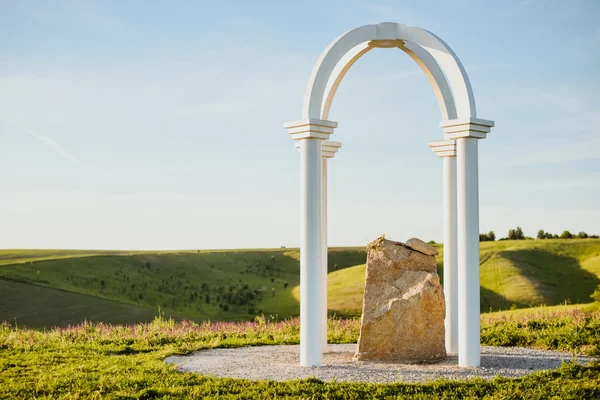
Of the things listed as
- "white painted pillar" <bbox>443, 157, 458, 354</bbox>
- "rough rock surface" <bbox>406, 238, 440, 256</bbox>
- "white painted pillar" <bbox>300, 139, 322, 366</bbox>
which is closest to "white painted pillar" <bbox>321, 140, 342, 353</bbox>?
"rough rock surface" <bbox>406, 238, 440, 256</bbox>

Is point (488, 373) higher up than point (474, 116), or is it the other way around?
point (474, 116)

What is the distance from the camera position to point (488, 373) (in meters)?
10.5

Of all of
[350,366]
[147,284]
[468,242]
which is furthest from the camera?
[147,284]

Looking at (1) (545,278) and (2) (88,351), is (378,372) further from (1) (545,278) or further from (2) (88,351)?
(1) (545,278)

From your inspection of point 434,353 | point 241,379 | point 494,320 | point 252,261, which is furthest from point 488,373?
point 252,261

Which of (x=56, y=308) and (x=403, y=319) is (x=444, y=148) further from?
(x=56, y=308)

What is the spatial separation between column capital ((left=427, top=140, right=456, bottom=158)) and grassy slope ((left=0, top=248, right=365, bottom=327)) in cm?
1950

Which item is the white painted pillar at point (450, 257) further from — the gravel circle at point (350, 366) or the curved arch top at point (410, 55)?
the curved arch top at point (410, 55)

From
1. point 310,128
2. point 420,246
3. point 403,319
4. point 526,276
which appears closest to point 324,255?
→ point 420,246

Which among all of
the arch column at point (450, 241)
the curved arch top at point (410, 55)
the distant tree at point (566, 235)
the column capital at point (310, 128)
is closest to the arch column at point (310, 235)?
the column capital at point (310, 128)

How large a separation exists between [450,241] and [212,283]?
3124cm

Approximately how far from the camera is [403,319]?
1155 cm

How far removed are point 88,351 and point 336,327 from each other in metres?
6.30

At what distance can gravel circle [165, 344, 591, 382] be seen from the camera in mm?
10258
